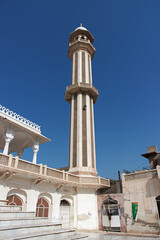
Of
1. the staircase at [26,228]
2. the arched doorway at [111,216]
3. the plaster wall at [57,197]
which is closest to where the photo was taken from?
the staircase at [26,228]

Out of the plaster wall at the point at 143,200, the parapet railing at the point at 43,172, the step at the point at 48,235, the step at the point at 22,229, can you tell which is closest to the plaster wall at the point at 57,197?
the parapet railing at the point at 43,172

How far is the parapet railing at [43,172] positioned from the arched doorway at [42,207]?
235 centimetres

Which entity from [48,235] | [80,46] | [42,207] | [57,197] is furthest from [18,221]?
[80,46]

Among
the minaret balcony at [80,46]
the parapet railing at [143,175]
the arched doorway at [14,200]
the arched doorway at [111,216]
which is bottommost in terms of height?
the arched doorway at [111,216]

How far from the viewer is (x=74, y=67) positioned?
29781 mm

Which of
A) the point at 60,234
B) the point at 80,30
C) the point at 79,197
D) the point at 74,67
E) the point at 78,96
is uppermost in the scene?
the point at 80,30

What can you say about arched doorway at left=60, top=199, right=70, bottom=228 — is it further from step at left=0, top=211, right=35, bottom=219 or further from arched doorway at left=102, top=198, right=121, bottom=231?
step at left=0, top=211, right=35, bottom=219

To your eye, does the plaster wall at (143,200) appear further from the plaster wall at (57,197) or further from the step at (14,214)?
the step at (14,214)

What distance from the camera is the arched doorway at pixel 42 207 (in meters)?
16.0

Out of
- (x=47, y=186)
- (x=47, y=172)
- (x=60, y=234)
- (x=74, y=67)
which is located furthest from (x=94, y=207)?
(x=74, y=67)

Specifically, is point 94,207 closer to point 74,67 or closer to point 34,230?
point 34,230

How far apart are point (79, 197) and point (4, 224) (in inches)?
510

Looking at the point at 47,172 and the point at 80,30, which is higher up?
the point at 80,30

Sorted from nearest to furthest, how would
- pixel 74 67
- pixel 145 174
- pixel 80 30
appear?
pixel 145 174
pixel 74 67
pixel 80 30
